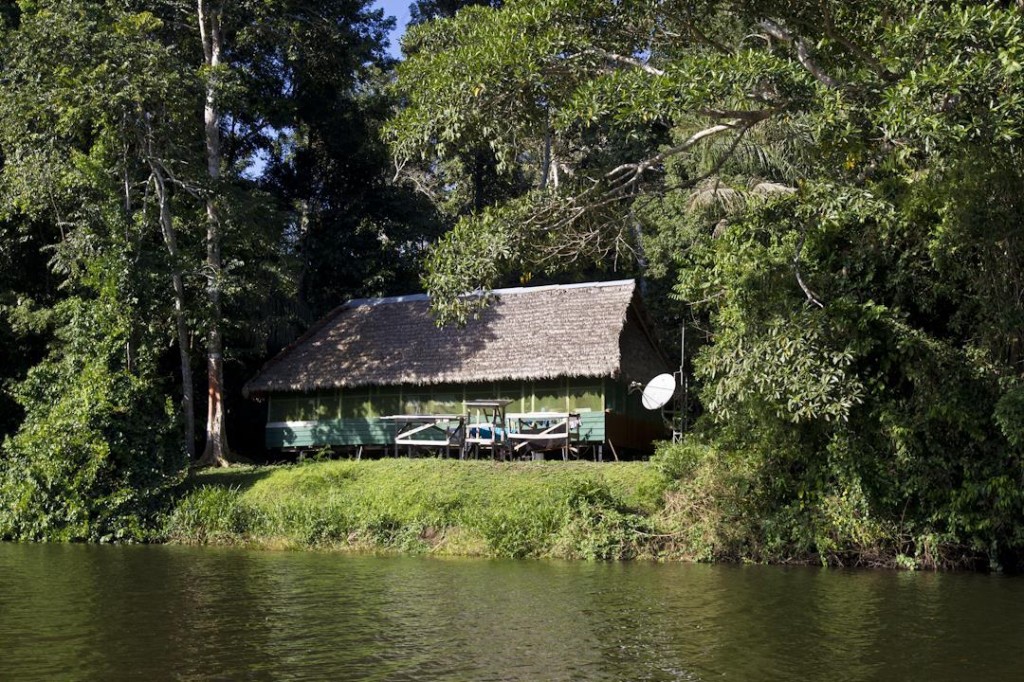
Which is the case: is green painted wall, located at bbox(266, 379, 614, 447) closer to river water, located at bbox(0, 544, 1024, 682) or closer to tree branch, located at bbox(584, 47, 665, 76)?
river water, located at bbox(0, 544, 1024, 682)

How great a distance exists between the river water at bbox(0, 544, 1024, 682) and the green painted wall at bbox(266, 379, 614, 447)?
7573 millimetres

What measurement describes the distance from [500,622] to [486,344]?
45.2 feet

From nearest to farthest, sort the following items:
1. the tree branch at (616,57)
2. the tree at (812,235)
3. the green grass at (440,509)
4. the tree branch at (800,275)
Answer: the tree at (812,235)
the tree branch at (616,57)
the tree branch at (800,275)
the green grass at (440,509)

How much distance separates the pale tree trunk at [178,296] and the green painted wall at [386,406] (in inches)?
98.2

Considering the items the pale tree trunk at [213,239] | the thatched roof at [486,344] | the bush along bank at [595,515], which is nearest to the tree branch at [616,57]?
the bush along bank at [595,515]

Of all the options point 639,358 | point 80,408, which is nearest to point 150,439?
point 80,408

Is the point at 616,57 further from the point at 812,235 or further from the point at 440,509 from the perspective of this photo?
the point at 440,509

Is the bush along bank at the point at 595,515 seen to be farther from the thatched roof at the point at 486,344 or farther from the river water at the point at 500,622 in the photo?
the thatched roof at the point at 486,344

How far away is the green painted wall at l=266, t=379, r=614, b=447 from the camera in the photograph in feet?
74.2

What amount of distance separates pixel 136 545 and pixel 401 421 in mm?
6915

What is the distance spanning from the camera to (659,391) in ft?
64.5

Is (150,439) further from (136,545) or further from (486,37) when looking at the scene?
(486,37)

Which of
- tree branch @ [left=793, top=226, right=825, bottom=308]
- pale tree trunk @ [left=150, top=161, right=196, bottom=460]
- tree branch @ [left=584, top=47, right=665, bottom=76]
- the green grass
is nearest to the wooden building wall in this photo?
pale tree trunk @ [left=150, top=161, right=196, bottom=460]

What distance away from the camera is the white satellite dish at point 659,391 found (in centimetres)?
1941
